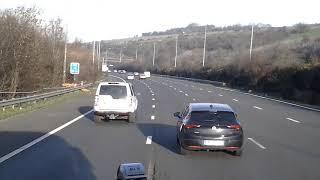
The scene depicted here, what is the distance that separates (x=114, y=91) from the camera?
78.1 ft

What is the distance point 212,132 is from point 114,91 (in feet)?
33.3

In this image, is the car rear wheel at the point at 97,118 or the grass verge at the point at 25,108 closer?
the car rear wheel at the point at 97,118

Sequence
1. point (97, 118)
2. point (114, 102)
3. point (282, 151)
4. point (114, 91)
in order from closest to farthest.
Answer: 1. point (282, 151)
2. point (114, 102)
3. point (114, 91)
4. point (97, 118)

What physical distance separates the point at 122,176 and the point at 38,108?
27.3 m

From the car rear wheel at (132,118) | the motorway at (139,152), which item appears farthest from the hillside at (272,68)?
the motorway at (139,152)

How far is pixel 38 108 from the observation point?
32406 mm

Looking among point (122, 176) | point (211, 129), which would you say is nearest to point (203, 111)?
point (211, 129)

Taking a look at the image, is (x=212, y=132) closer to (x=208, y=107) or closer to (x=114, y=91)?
(x=208, y=107)

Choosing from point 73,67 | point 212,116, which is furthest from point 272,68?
point 212,116

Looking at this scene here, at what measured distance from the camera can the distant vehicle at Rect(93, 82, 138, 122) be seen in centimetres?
2352

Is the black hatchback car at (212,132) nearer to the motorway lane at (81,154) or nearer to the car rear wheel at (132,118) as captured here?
the motorway lane at (81,154)

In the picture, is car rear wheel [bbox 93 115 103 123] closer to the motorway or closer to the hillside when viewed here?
the motorway

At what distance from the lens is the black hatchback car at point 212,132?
14180mm

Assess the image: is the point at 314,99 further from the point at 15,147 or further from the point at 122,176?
the point at 122,176
